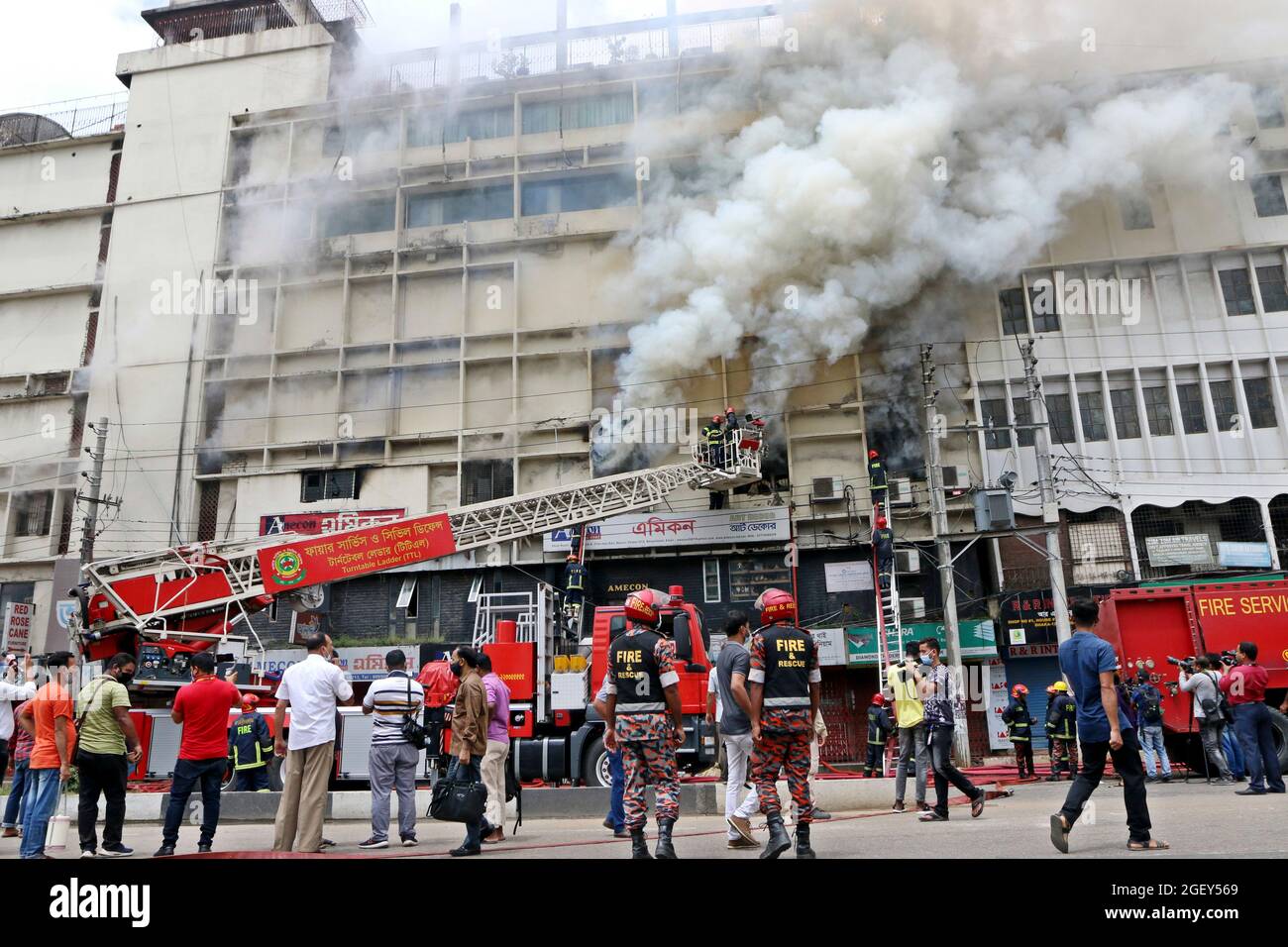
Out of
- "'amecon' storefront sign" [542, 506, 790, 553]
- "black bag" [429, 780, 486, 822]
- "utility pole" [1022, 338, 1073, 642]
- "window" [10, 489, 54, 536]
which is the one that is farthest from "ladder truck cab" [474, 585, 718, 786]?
"window" [10, 489, 54, 536]

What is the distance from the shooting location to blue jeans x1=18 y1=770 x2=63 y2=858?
23.0ft

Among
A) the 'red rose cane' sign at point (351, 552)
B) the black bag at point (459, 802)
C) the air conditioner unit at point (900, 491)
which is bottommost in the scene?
the black bag at point (459, 802)

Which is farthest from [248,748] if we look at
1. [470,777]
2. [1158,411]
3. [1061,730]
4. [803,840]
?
[1158,411]

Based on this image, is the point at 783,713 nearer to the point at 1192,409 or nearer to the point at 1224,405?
the point at 1192,409

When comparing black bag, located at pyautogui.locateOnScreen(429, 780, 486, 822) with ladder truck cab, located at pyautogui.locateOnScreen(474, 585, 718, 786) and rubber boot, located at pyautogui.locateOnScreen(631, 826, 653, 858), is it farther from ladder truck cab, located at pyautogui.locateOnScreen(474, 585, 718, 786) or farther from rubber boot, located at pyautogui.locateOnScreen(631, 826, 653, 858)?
ladder truck cab, located at pyautogui.locateOnScreen(474, 585, 718, 786)

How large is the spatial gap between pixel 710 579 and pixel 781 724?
734 inches

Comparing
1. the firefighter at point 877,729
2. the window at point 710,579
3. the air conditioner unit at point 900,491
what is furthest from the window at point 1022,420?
the firefighter at point 877,729

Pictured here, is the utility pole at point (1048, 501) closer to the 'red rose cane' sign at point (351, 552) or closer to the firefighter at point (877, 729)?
the firefighter at point (877, 729)

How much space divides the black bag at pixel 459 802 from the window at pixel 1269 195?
2860cm

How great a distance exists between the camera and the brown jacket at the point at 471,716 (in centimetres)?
710

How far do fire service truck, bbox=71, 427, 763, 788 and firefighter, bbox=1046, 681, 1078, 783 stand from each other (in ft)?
18.2

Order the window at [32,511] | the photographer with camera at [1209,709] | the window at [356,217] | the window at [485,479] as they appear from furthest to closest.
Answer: the window at [356,217]
the window at [32,511]
the window at [485,479]
the photographer with camera at [1209,709]

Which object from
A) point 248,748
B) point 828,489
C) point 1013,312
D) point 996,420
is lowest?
point 248,748

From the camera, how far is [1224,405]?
2506 cm
